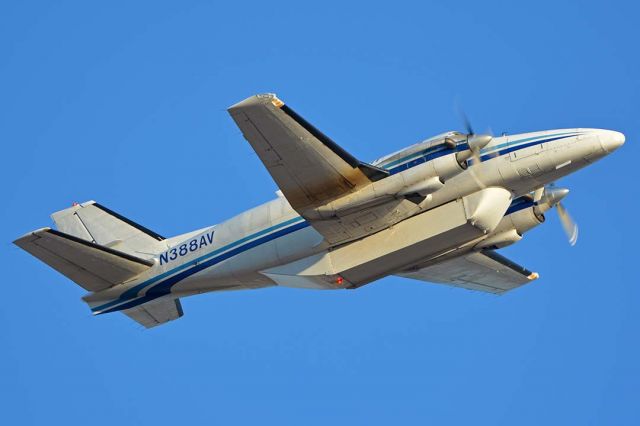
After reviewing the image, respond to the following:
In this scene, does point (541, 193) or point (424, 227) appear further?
point (541, 193)

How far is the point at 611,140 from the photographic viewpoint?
113ft

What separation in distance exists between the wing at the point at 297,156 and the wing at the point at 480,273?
7.28m

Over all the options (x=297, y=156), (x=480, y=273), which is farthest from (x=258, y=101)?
(x=480, y=273)

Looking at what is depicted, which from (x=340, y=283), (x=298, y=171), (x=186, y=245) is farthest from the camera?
(x=186, y=245)

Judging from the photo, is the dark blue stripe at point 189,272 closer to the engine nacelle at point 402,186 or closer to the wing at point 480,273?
the engine nacelle at point 402,186

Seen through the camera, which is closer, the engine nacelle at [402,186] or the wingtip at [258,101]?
the wingtip at [258,101]

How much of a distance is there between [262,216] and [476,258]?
915 centimetres

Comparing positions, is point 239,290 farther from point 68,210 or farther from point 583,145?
point 583,145

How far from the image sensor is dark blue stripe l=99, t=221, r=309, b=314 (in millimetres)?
37094

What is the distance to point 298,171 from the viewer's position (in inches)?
1335

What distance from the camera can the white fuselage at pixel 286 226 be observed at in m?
34.8

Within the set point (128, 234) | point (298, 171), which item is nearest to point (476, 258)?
point (298, 171)

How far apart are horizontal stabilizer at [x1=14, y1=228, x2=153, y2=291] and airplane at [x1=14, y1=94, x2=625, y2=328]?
44mm

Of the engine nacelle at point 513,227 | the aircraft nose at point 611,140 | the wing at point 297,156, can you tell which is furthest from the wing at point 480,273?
the aircraft nose at point 611,140
